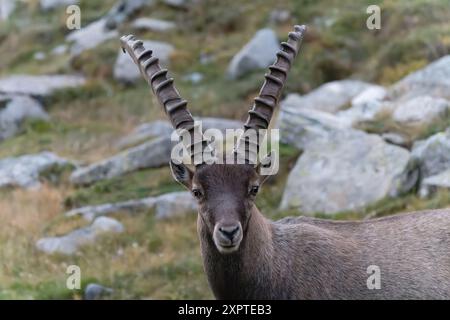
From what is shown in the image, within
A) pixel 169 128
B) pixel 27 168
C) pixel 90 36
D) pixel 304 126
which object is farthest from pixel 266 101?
pixel 90 36

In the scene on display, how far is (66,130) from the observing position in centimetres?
2570

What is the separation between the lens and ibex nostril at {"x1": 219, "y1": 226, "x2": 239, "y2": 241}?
792cm

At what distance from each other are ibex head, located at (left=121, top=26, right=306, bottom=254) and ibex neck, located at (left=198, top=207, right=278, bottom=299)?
182 mm

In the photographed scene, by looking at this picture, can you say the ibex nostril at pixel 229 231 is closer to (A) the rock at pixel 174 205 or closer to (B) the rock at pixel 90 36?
(A) the rock at pixel 174 205

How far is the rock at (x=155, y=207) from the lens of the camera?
17062 mm

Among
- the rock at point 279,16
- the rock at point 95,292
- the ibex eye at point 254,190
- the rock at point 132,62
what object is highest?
the rock at point 279,16

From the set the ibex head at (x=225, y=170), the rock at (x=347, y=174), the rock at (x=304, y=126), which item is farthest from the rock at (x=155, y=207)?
the ibex head at (x=225, y=170)

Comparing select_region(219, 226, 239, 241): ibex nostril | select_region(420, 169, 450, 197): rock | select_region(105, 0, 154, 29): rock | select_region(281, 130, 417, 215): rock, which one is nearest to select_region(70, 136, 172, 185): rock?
select_region(281, 130, 417, 215): rock

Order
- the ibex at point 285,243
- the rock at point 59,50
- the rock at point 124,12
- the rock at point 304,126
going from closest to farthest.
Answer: the ibex at point 285,243 → the rock at point 304,126 → the rock at point 124,12 → the rock at point 59,50

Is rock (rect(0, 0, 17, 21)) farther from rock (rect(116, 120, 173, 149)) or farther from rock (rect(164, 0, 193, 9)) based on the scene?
rock (rect(116, 120, 173, 149))

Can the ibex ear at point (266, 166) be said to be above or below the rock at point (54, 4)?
below

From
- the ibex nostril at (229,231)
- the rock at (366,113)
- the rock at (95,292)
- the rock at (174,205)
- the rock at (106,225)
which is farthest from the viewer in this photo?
the rock at (366,113)
